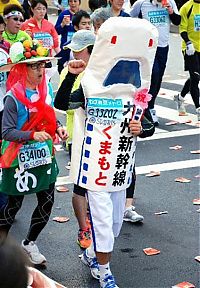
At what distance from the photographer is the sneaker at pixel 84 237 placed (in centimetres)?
525

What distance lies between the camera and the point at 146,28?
4219mm

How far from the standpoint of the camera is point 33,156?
15.4ft

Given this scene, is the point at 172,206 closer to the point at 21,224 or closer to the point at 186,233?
the point at 186,233

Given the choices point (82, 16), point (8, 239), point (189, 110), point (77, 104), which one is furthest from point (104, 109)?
point (189, 110)

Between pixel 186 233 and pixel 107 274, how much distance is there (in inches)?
52.2

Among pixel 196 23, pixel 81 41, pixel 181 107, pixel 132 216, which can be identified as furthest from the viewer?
pixel 181 107

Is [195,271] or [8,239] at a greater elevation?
[8,239]

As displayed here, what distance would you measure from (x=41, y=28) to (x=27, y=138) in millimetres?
5713

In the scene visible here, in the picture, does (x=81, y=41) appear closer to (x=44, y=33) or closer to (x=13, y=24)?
(x=13, y=24)

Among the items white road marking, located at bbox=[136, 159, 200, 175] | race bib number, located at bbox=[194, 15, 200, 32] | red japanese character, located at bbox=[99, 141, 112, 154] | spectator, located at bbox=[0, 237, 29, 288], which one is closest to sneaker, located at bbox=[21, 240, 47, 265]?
red japanese character, located at bbox=[99, 141, 112, 154]

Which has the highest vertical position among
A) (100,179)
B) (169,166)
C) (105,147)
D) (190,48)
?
(105,147)

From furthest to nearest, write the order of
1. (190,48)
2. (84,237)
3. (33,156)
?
1. (190,48)
2. (84,237)
3. (33,156)

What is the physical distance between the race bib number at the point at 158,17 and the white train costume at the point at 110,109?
16.3 ft

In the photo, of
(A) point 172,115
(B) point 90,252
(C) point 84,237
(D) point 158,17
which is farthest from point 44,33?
(B) point 90,252
